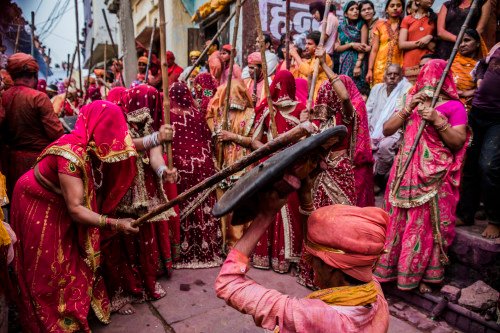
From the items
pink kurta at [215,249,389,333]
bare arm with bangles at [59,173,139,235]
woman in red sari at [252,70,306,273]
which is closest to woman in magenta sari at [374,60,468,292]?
woman in red sari at [252,70,306,273]

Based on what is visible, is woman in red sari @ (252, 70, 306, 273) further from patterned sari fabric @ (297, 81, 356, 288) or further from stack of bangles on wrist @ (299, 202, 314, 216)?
stack of bangles on wrist @ (299, 202, 314, 216)

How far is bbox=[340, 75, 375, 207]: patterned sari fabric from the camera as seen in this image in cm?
362

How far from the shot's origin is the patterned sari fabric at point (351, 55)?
249 inches

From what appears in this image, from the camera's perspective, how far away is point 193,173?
167 inches

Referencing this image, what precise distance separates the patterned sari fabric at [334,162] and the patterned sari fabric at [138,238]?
1.63 meters

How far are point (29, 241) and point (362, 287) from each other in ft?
7.90

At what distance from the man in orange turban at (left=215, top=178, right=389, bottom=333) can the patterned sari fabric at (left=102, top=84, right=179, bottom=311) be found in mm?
2107

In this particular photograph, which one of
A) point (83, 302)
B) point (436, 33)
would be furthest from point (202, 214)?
point (436, 33)

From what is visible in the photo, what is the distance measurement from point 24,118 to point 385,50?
5.56 metres

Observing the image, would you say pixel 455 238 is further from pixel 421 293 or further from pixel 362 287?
pixel 362 287

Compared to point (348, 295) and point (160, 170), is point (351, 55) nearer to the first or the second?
point (160, 170)

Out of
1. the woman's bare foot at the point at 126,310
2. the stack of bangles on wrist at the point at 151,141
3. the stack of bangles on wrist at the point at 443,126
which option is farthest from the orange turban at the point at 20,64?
the stack of bangles on wrist at the point at 443,126

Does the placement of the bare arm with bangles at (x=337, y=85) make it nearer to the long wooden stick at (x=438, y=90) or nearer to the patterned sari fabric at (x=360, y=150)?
the patterned sari fabric at (x=360, y=150)

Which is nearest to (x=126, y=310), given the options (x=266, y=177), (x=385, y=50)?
(x=266, y=177)
